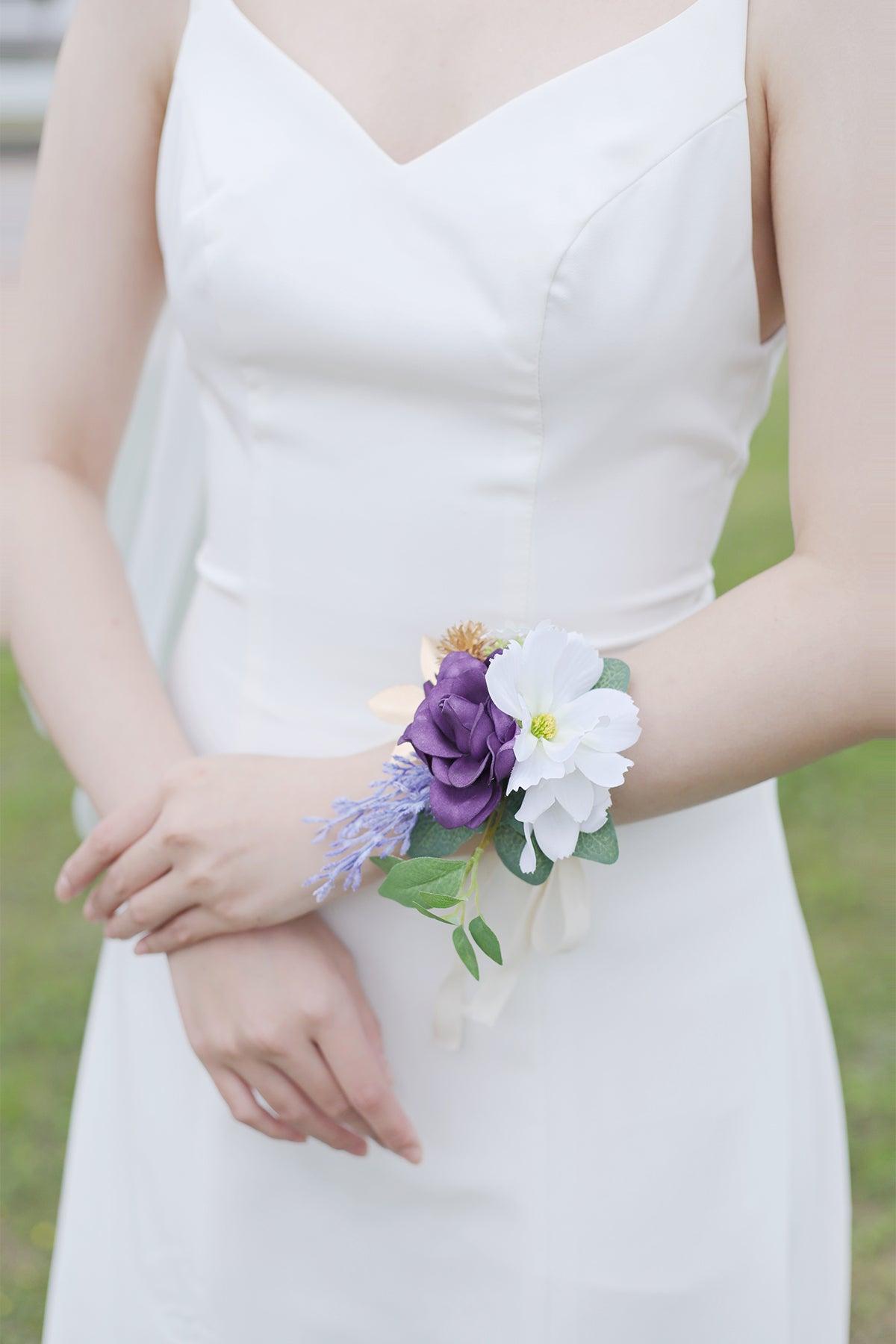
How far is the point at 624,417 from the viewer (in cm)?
125

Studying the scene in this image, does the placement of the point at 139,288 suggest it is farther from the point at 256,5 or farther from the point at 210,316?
the point at 256,5

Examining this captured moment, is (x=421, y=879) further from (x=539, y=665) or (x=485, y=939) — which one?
(x=539, y=665)

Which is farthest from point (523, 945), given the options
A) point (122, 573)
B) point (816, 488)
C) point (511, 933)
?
point (122, 573)

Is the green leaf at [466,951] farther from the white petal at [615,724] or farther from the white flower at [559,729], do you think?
the white petal at [615,724]

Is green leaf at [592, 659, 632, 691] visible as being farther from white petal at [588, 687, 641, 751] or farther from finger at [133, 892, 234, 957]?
finger at [133, 892, 234, 957]

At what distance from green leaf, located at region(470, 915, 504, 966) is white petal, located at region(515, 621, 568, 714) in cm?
18

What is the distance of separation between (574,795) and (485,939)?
14 centimetres

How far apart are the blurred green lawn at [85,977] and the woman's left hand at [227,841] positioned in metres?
2.03

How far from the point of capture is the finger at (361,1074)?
1.25 meters

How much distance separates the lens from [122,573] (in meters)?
1.52

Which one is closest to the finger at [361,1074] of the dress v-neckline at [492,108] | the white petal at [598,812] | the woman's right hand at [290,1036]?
the woman's right hand at [290,1036]

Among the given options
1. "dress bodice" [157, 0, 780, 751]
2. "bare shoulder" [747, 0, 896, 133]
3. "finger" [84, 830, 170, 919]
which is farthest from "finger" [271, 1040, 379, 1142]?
"bare shoulder" [747, 0, 896, 133]

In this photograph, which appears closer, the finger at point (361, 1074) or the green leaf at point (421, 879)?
the green leaf at point (421, 879)

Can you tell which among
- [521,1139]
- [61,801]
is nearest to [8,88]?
[61,801]
